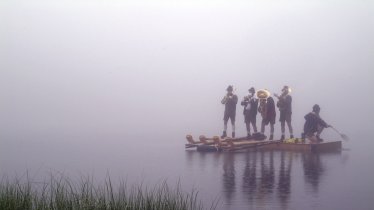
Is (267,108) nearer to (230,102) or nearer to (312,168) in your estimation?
(230,102)

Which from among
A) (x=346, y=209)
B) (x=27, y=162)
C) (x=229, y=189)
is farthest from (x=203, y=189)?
(x=27, y=162)

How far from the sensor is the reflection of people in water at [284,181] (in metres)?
8.27

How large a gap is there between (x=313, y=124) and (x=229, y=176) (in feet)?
22.6

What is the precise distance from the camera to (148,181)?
32.7ft

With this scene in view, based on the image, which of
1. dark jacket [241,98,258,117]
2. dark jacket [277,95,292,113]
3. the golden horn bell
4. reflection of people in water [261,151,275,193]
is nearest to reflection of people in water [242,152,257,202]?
reflection of people in water [261,151,275,193]

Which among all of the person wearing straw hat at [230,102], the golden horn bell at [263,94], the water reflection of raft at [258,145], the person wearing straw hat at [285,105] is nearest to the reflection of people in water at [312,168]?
the water reflection of raft at [258,145]

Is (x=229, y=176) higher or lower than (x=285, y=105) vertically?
lower

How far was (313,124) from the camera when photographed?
16891 mm

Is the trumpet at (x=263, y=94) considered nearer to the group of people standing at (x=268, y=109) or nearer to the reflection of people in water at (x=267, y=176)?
the group of people standing at (x=268, y=109)

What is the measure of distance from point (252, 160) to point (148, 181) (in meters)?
4.53

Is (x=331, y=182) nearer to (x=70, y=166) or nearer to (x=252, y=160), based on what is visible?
(x=252, y=160)

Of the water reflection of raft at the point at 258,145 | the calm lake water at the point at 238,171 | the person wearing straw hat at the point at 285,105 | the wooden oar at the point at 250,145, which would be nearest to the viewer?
the calm lake water at the point at 238,171

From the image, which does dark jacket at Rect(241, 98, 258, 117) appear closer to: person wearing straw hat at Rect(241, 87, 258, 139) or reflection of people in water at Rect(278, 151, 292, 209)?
person wearing straw hat at Rect(241, 87, 258, 139)

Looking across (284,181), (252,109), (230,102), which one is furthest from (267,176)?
(230,102)
